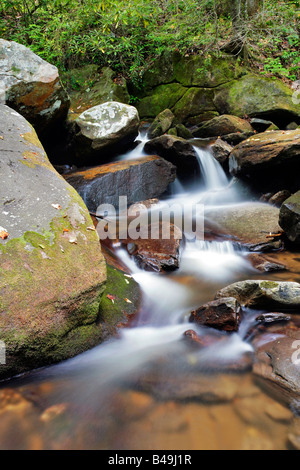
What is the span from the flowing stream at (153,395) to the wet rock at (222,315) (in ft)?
0.25

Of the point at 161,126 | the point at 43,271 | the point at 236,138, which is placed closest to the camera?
the point at 43,271

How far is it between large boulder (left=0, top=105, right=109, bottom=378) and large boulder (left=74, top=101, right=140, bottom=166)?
4.28 metres

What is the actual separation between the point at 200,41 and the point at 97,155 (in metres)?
6.24

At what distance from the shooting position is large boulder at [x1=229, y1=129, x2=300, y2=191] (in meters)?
6.27

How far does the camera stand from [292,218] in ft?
15.1

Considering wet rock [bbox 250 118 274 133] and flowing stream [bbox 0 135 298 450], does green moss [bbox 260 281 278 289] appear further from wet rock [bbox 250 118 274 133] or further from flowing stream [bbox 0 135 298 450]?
wet rock [bbox 250 118 274 133]

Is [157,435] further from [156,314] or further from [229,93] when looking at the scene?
[229,93]

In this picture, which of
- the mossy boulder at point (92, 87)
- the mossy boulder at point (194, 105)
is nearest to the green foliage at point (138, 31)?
the mossy boulder at point (92, 87)

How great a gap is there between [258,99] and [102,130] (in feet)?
19.7

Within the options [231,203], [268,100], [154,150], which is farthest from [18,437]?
[268,100]

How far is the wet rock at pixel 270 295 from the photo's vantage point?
9.96 ft

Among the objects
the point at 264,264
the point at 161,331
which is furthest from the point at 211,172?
the point at 161,331

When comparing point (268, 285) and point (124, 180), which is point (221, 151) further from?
point (268, 285)

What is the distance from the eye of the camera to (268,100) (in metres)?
9.80
